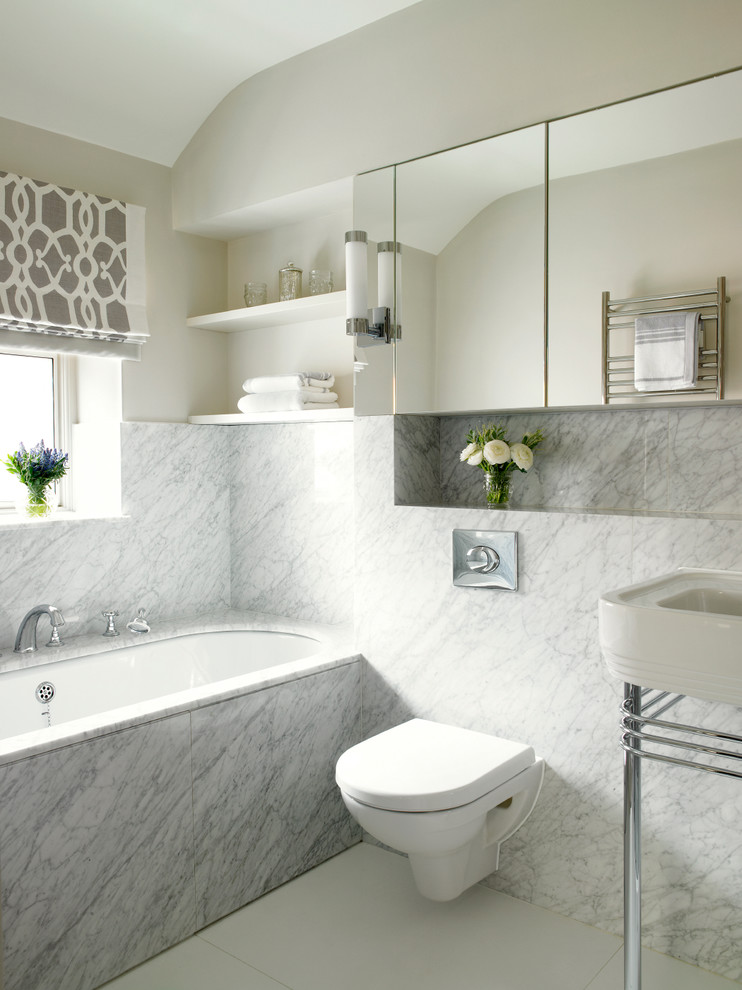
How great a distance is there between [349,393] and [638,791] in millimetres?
1795

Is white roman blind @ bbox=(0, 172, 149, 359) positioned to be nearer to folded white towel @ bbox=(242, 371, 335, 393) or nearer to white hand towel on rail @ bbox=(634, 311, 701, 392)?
folded white towel @ bbox=(242, 371, 335, 393)

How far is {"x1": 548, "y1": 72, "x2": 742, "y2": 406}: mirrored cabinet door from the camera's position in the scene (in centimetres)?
193

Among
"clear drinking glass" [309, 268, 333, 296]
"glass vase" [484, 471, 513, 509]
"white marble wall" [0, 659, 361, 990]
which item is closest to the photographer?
"white marble wall" [0, 659, 361, 990]

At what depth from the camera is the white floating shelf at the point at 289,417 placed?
112 inches

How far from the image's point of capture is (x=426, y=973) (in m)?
2.00

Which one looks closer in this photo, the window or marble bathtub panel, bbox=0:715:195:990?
marble bathtub panel, bbox=0:715:195:990

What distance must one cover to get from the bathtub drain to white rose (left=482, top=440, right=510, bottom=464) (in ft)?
5.15

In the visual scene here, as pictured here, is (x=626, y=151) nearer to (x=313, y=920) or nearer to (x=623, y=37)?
(x=623, y=37)

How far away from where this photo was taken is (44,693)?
255 centimetres

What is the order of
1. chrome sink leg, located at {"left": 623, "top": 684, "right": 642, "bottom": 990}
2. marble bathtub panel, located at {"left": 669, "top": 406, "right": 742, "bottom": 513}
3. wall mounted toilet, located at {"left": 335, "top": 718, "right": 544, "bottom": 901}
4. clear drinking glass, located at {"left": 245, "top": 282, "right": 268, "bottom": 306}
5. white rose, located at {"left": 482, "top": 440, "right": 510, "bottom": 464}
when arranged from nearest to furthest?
chrome sink leg, located at {"left": 623, "top": 684, "right": 642, "bottom": 990} → wall mounted toilet, located at {"left": 335, "top": 718, "right": 544, "bottom": 901} → marble bathtub panel, located at {"left": 669, "top": 406, "right": 742, "bottom": 513} → white rose, located at {"left": 482, "top": 440, "right": 510, "bottom": 464} → clear drinking glass, located at {"left": 245, "top": 282, "right": 268, "bottom": 306}

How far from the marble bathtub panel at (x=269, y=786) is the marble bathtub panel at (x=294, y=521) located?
1.80 ft

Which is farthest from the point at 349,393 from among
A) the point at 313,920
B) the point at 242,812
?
the point at 313,920

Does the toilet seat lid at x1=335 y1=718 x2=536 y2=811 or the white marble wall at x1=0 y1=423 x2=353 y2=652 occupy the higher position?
the white marble wall at x1=0 y1=423 x2=353 y2=652

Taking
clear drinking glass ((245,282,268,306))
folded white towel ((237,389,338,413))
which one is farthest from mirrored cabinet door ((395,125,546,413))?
clear drinking glass ((245,282,268,306))
